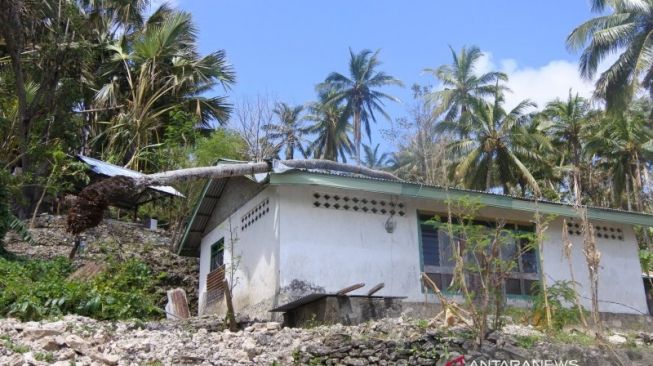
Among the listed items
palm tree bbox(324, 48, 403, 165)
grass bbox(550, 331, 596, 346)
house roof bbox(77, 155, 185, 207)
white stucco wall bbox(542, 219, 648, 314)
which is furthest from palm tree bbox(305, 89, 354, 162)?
grass bbox(550, 331, 596, 346)

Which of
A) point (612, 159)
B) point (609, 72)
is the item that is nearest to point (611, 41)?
point (609, 72)

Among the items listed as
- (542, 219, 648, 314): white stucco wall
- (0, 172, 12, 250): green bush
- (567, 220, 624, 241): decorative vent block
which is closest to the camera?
(542, 219, 648, 314): white stucco wall

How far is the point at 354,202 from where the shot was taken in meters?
12.5

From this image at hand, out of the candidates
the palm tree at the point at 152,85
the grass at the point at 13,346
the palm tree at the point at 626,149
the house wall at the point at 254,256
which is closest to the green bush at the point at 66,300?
the grass at the point at 13,346

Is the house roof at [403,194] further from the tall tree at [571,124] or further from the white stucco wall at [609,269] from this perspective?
the tall tree at [571,124]

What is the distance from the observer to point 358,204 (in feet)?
41.2

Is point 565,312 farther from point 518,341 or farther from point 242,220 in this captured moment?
point 242,220

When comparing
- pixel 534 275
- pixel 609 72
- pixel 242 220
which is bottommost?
pixel 534 275

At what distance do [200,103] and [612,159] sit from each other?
21143 mm

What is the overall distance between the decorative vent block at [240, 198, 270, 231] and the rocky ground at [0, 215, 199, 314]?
3625 mm

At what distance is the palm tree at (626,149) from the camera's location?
3069 centimetres

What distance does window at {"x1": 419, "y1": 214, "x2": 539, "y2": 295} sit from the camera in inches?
502

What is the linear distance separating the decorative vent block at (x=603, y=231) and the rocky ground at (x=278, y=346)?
5.53 m
